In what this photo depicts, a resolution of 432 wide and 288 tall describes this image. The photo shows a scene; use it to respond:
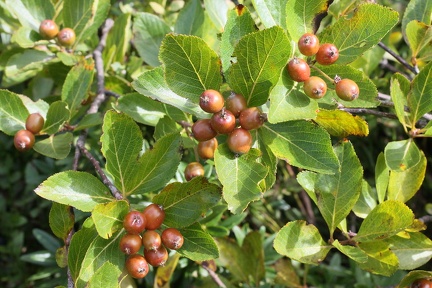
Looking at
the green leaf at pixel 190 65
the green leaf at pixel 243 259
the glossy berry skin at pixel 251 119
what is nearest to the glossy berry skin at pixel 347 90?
the glossy berry skin at pixel 251 119

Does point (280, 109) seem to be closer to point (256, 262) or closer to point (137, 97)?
point (137, 97)

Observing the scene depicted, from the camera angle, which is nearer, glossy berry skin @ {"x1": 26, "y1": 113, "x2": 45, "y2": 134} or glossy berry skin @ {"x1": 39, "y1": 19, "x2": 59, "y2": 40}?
glossy berry skin @ {"x1": 26, "y1": 113, "x2": 45, "y2": 134}

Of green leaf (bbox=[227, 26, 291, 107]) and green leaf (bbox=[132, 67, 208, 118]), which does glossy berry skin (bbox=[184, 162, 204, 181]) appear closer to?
green leaf (bbox=[132, 67, 208, 118])

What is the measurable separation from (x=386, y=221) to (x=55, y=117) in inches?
44.6

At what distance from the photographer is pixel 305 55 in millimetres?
1369

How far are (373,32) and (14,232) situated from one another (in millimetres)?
2127

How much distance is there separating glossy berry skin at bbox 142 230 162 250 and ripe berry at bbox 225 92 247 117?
396mm

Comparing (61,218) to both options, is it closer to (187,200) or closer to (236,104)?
(187,200)

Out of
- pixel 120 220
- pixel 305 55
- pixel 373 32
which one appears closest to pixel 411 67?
pixel 373 32

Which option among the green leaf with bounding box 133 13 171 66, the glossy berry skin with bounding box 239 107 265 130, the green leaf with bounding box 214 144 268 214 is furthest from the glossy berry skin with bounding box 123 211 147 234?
the green leaf with bounding box 133 13 171 66

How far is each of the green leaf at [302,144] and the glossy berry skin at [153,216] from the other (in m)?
0.36

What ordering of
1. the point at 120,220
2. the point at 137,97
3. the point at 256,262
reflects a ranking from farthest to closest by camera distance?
the point at 256,262 → the point at 137,97 → the point at 120,220

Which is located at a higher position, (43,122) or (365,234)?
(43,122)

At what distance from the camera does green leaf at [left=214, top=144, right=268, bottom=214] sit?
1289 millimetres
